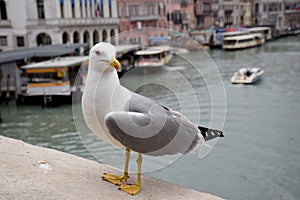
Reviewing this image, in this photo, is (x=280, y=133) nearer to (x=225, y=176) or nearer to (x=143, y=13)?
(x=225, y=176)

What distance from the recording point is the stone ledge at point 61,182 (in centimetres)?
266

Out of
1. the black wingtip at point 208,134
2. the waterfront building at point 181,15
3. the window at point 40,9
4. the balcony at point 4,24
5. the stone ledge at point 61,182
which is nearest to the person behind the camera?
the stone ledge at point 61,182

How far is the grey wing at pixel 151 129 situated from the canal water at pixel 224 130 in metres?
0.49

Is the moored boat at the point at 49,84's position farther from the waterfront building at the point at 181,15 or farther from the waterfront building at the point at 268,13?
the waterfront building at the point at 268,13

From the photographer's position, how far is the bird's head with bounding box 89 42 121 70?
8.37ft

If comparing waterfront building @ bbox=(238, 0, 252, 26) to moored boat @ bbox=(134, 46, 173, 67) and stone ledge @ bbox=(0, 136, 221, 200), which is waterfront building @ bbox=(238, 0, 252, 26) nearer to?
moored boat @ bbox=(134, 46, 173, 67)

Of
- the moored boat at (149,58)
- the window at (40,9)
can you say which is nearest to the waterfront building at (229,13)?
the window at (40,9)

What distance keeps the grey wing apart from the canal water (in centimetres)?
49

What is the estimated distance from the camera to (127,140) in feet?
8.55

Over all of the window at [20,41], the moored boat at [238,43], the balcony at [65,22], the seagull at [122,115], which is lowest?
the moored boat at [238,43]

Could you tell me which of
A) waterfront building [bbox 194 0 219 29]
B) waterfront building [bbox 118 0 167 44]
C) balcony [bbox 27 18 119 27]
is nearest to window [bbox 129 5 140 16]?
waterfront building [bbox 118 0 167 44]

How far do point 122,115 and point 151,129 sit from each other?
0.68ft

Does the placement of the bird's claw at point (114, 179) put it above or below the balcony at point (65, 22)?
below

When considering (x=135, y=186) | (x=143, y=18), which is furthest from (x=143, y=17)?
(x=135, y=186)
